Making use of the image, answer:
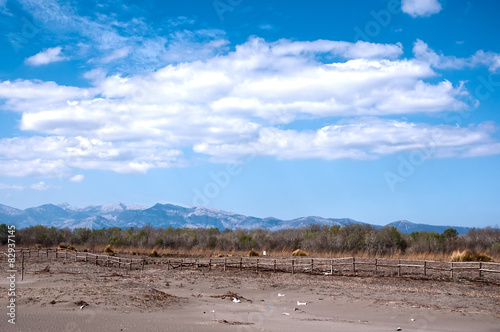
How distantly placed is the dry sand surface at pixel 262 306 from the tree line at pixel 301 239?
18.9m

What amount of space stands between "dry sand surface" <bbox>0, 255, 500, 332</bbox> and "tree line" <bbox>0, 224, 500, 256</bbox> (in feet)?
62.0

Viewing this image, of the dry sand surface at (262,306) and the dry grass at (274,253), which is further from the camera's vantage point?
the dry grass at (274,253)

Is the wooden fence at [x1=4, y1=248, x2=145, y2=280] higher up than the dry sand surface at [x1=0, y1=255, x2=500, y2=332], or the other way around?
the dry sand surface at [x1=0, y1=255, x2=500, y2=332]

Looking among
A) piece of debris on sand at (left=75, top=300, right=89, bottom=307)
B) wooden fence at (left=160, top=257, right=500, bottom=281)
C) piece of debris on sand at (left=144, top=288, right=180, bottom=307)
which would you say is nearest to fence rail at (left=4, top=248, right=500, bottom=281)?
wooden fence at (left=160, top=257, right=500, bottom=281)

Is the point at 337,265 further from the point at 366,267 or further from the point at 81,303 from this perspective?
the point at 81,303

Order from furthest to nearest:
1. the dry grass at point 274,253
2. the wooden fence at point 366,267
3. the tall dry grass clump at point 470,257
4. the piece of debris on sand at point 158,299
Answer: the dry grass at point 274,253 < the tall dry grass clump at point 470,257 < the wooden fence at point 366,267 < the piece of debris on sand at point 158,299

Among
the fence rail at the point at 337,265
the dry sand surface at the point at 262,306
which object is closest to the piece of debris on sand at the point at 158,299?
the dry sand surface at the point at 262,306

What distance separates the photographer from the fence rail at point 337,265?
2988 cm

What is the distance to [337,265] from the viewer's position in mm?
36406

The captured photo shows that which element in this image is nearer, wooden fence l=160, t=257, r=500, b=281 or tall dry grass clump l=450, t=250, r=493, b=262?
wooden fence l=160, t=257, r=500, b=281

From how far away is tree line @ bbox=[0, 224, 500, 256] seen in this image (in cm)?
4606

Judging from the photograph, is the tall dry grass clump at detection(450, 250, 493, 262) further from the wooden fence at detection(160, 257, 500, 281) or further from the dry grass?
the wooden fence at detection(160, 257, 500, 281)

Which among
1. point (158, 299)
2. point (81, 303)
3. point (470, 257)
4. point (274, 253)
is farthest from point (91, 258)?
point (470, 257)

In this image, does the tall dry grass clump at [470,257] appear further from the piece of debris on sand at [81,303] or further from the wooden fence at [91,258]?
the piece of debris on sand at [81,303]
